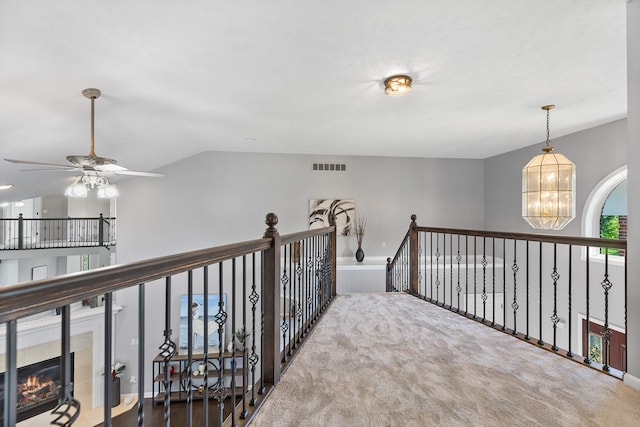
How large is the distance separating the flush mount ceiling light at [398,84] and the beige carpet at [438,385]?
235 cm

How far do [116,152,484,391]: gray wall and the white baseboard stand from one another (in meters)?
5.12

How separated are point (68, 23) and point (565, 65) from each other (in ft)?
13.3

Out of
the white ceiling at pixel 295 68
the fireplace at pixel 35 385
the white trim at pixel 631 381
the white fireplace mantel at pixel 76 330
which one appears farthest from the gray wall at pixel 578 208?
the fireplace at pixel 35 385

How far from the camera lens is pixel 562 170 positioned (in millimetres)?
3814

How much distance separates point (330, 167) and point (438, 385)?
5.41 meters

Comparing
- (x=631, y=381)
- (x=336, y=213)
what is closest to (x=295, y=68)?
(x=631, y=381)

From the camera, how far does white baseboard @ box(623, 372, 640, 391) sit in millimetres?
1869

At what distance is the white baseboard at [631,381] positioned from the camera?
187 cm

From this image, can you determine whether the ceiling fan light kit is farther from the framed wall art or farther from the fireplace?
the fireplace

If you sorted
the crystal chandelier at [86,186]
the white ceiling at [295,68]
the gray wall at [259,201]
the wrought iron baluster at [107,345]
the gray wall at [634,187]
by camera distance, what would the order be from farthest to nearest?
the gray wall at [259,201]
the crystal chandelier at [86,186]
the white ceiling at [295,68]
the gray wall at [634,187]
the wrought iron baluster at [107,345]

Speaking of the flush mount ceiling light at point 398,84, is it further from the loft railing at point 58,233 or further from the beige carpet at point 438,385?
the loft railing at point 58,233

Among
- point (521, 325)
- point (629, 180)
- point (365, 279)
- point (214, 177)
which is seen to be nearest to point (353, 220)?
point (365, 279)

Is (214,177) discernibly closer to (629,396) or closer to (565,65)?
(565,65)

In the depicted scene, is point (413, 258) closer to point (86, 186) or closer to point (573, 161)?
point (573, 161)
